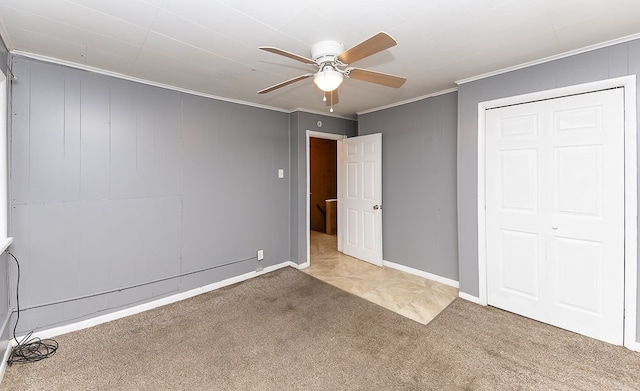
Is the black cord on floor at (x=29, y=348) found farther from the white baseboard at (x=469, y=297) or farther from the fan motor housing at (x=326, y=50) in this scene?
the white baseboard at (x=469, y=297)

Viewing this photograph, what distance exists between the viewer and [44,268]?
2395 mm

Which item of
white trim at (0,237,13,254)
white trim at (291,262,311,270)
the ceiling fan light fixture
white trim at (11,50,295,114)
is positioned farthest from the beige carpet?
white trim at (11,50,295,114)

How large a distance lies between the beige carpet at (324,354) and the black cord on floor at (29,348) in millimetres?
65

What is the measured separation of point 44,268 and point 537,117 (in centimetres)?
452

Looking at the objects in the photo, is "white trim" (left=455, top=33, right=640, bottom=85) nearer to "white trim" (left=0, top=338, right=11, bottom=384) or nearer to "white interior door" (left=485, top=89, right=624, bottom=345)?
"white interior door" (left=485, top=89, right=624, bottom=345)

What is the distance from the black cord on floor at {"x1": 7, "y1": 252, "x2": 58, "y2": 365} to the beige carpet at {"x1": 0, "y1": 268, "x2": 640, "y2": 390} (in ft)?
0.21

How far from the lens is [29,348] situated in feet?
7.35

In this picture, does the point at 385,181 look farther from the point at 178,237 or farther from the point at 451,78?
the point at 178,237

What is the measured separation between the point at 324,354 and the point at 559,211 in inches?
93.4

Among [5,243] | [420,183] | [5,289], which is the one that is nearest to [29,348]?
[5,289]

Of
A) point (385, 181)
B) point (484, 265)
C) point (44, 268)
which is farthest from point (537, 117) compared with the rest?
point (44, 268)

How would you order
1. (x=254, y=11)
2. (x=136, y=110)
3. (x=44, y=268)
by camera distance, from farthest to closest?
(x=136, y=110) < (x=44, y=268) < (x=254, y=11)

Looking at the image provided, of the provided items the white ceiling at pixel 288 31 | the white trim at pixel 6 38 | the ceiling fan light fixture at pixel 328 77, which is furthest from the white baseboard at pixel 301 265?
the white trim at pixel 6 38

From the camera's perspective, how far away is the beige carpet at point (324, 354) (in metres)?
1.88
